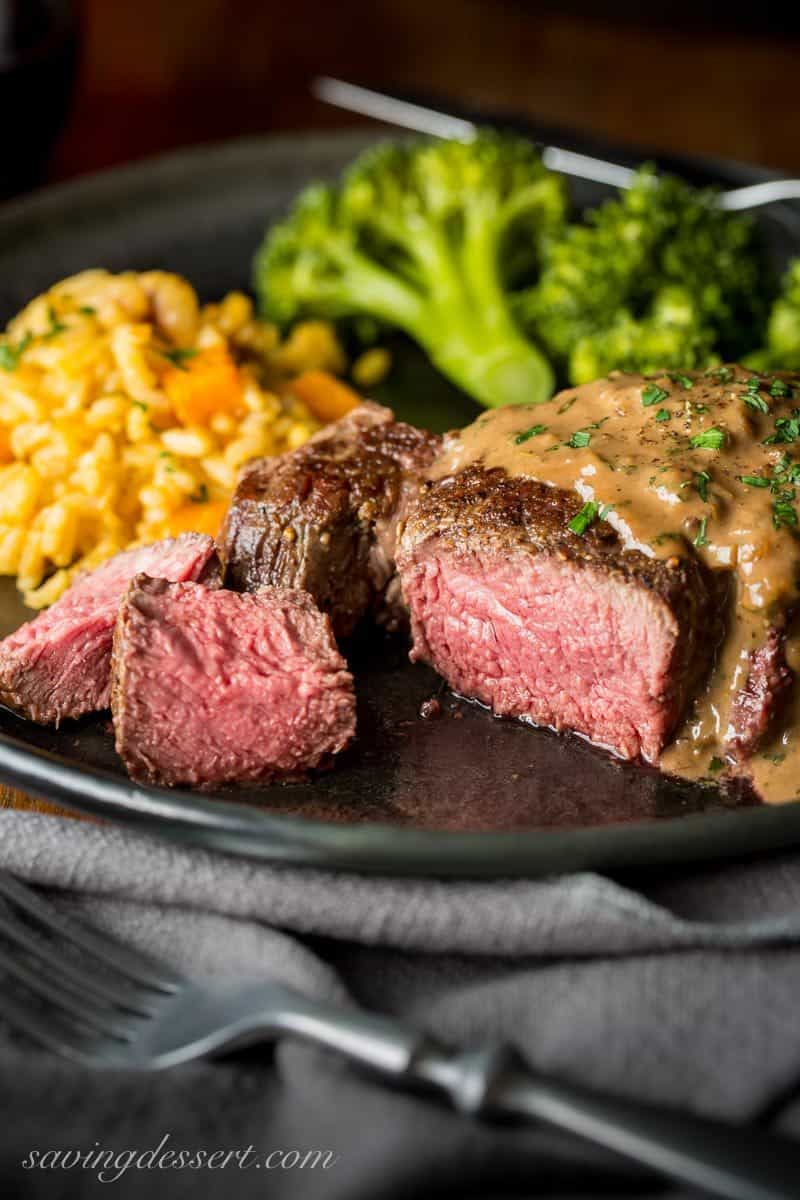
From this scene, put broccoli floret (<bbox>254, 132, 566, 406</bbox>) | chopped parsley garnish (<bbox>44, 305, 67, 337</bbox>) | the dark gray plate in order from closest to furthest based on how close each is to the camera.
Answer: the dark gray plate → chopped parsley garnish (<bbox>44, 305, 67, 337</bbox>) → broccoli floret (<bbox>254, 132, 566, 406</bbox>)

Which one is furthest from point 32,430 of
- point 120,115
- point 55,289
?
point 120,115

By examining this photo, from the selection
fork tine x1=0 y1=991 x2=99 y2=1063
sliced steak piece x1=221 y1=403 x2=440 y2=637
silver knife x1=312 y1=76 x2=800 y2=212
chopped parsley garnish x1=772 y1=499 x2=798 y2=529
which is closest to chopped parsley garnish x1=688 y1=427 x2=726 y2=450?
chopped parsley garnish x1=772 y1=499 x2=798 y2=529

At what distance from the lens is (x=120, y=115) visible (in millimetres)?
8250

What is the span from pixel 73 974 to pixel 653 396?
7.70 ft

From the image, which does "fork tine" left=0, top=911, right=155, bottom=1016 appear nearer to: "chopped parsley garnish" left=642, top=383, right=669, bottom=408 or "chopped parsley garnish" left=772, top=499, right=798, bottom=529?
"chopped parsley garnish" left=772, top=499, right=798, bottom=529

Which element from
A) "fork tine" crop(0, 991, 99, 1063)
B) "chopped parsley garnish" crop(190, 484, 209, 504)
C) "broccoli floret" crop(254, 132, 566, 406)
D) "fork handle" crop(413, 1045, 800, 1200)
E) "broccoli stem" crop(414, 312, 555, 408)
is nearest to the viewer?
"fork handle" crop(413, 1045, 800, 1200)

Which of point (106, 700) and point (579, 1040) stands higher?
point (579, 1040)

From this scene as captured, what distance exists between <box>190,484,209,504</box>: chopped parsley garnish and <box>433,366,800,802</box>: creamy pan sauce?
3.86 feet

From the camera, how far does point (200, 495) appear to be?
16.0ft

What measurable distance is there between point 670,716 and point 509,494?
2.58ft

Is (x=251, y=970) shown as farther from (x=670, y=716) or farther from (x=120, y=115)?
(x=120, y=115)

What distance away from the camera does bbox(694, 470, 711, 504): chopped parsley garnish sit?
3742 mm

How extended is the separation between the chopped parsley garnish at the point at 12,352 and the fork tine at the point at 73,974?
258cm

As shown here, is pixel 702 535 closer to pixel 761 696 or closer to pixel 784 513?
pixel 784 513
